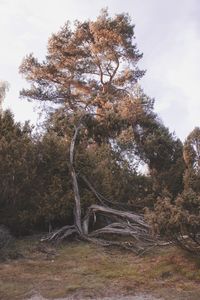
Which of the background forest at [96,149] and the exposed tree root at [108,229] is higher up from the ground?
the background forest at [96,149]

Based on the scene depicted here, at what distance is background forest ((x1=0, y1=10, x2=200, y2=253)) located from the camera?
38.8 ft

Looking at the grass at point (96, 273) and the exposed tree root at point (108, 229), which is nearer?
the grass at point (96, 273)

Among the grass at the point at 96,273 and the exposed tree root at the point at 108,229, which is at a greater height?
the exposed tree root at the point at 108,229

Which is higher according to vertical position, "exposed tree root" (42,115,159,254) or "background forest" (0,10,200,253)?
"background forest" (0,10,200,253)

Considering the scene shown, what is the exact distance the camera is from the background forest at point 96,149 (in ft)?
38.8

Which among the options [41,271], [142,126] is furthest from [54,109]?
[41,271]

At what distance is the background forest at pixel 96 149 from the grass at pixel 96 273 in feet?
2.13

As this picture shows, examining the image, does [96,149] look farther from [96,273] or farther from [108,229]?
[96,273]

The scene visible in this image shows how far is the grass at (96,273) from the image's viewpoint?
7.19 metres

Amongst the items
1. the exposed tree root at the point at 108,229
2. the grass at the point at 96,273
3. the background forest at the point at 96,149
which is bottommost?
the grass at the point at 96,273

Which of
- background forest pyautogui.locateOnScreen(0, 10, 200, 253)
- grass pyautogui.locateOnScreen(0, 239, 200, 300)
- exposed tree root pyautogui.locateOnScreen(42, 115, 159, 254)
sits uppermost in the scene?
background forest pyautogui.locateOnScreen(0, 10, 200, 253)

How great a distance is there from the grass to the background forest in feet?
2.13

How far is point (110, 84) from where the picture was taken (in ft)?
85.7

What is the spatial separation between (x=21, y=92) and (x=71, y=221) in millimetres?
14481
